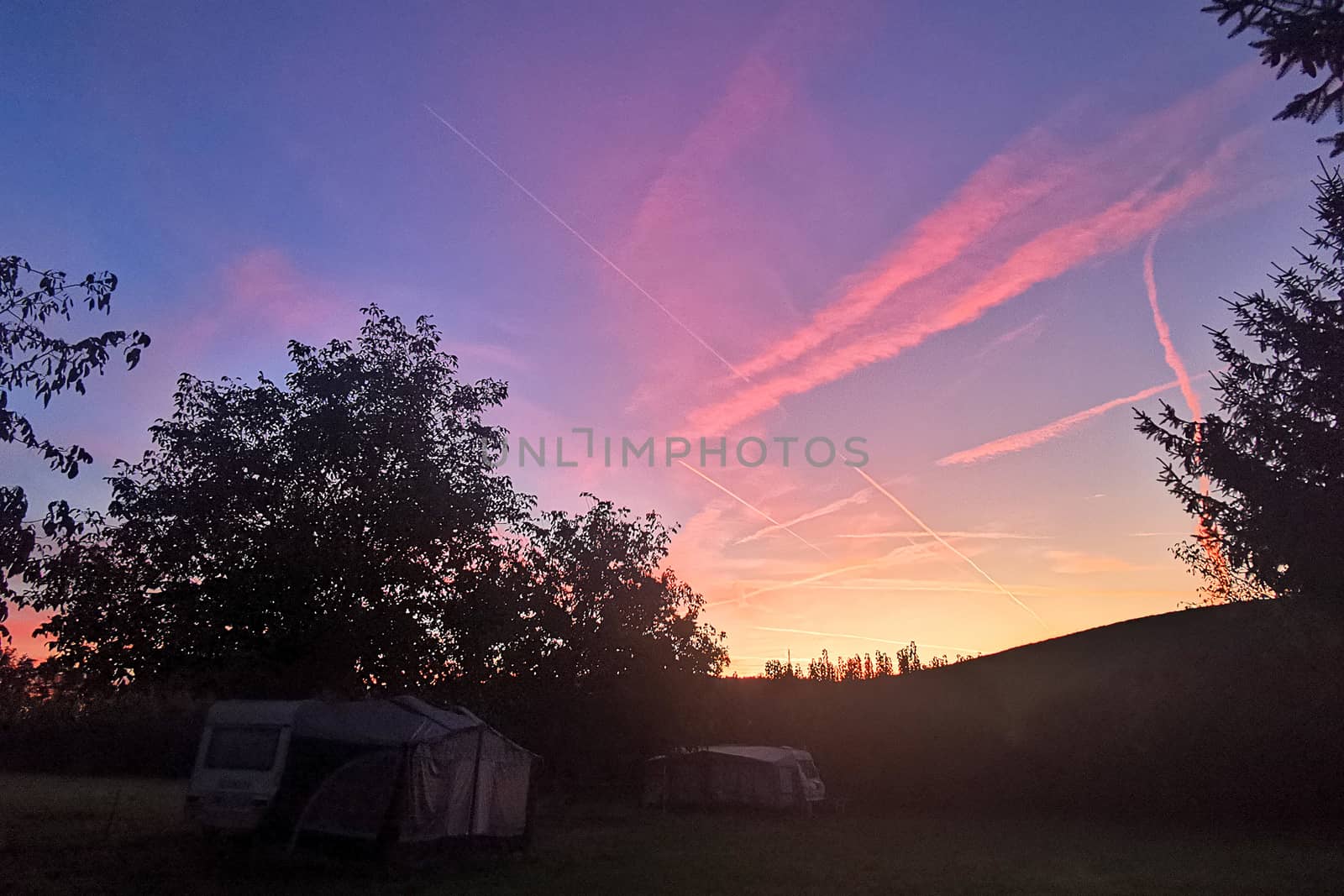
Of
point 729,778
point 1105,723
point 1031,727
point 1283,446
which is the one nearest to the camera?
point 1283,446

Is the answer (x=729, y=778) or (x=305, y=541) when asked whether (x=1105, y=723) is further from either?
(x=305, y=541)

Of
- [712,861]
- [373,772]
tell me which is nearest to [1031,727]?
[712,861]

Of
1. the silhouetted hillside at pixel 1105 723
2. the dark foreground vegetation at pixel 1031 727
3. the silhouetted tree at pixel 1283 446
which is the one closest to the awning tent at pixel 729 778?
the dark foreground vegetation at pixel 1031 727

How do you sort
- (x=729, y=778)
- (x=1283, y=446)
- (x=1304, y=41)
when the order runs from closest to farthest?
(x=1304, y=41) < (x=1283, y=446) < (x=729, y=778)

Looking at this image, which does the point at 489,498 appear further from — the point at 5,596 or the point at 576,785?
the point at 576,785

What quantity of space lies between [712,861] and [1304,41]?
17.3 m

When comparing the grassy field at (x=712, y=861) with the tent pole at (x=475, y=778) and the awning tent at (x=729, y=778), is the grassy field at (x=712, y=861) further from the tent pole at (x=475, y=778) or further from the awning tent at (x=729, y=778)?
the awning tent at (x=729, y=778)

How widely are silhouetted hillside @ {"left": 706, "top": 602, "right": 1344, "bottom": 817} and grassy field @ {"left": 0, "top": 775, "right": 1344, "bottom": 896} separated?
2.24 m

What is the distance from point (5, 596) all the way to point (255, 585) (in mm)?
12148

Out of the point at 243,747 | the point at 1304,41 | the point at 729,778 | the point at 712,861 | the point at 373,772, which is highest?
the point at 1304,41

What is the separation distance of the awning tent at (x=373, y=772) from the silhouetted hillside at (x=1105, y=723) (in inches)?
718

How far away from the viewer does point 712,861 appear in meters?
18.7

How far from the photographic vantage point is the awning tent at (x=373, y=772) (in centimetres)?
1572

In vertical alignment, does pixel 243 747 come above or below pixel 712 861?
above
